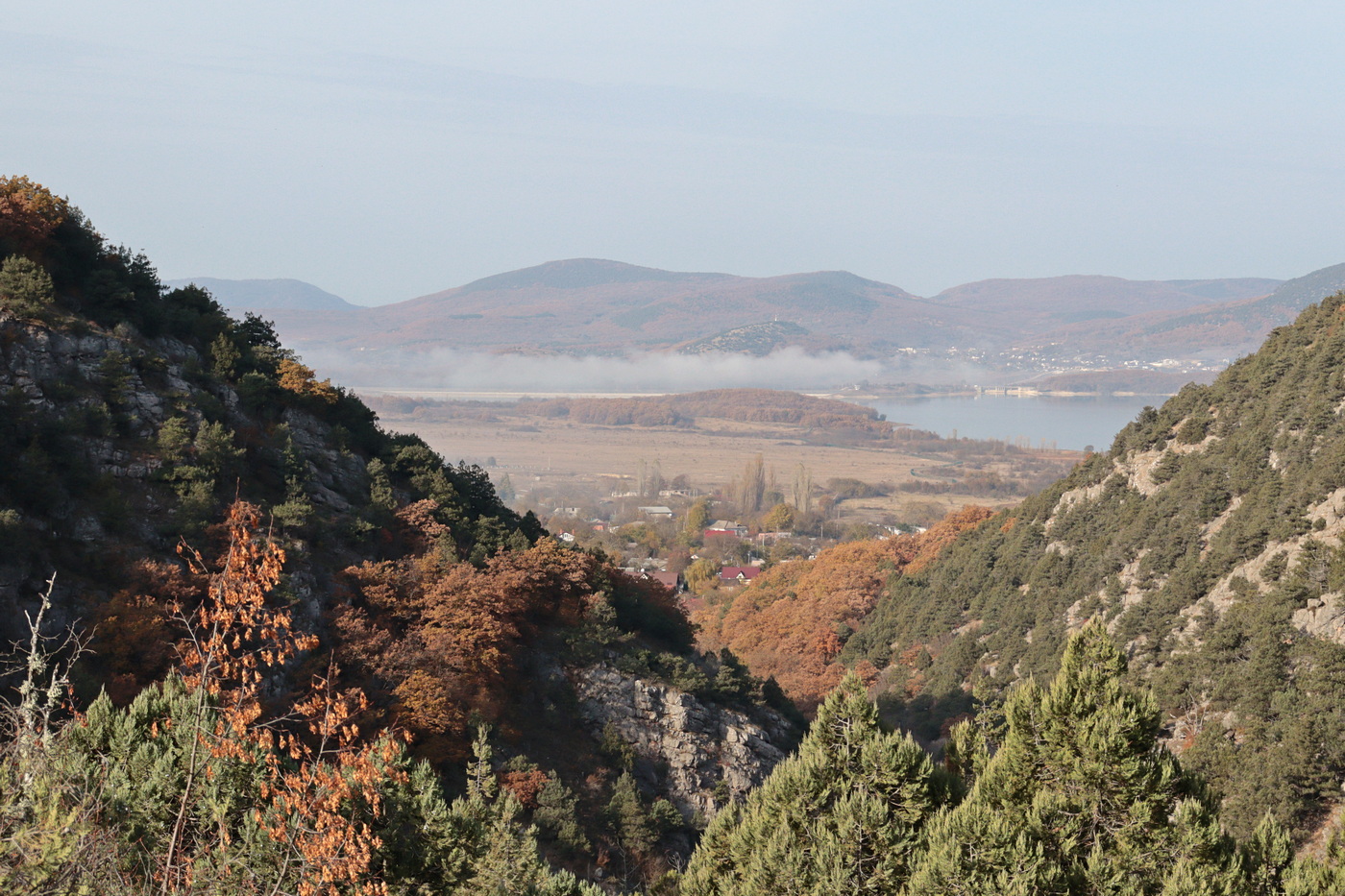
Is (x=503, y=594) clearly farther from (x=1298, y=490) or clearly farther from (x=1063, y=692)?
(x=1298, y=490)

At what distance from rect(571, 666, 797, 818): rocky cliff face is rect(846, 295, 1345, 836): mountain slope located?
723cm

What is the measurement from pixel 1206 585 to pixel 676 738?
17.1m

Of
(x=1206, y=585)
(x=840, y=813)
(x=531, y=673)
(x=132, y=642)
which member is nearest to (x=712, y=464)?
(x=1206, y=585)

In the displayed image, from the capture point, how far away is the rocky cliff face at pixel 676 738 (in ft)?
79.2

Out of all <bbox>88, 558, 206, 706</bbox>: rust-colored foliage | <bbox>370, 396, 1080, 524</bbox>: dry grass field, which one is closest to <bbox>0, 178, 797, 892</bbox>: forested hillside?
<bbox>88, 558, 206, 706</bbox>: rust-colored foliage

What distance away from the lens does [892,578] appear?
178 feet

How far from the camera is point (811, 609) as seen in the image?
2051 inches

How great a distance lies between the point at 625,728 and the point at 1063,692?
16.1 meters

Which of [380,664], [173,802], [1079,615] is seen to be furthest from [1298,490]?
[173,802]

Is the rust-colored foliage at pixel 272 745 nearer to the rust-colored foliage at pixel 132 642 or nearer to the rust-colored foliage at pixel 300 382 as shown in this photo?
the rust-colored foliage at pixel 132 642

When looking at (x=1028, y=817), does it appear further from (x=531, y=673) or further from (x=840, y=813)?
(x=531, y=673)

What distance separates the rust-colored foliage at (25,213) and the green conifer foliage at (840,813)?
2322 cm

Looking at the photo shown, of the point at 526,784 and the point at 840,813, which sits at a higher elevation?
the point at 840,813

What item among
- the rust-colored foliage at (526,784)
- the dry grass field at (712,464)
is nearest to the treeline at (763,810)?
the rust-colored foliage at (526,784)
